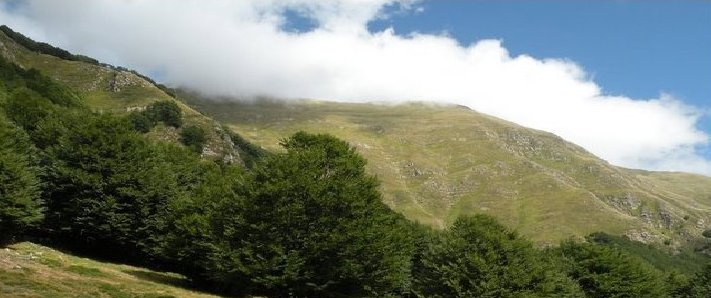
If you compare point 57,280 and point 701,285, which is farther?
point 701,285

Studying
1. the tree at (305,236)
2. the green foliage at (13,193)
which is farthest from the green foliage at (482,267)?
the green foliage at (13,193)

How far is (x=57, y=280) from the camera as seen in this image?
2934cm

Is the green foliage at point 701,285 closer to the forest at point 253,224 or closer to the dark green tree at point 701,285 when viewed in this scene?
→ the dark green tree at point 701,285

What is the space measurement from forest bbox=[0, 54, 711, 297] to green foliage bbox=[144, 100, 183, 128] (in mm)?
110126

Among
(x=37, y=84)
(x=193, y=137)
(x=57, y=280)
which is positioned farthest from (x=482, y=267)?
(x=193, y=137)

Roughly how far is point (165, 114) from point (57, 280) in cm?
15453

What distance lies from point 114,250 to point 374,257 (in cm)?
2775

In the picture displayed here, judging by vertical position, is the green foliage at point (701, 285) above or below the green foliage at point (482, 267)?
below

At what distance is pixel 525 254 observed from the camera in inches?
2047

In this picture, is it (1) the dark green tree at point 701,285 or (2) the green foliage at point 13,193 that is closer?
(2) the green foliage at point 13,193

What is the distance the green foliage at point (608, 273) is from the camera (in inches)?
2926

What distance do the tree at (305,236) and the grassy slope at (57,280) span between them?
6.26 metres

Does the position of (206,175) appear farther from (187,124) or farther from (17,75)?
(187,124)

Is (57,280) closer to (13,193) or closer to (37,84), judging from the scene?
(13,193)
